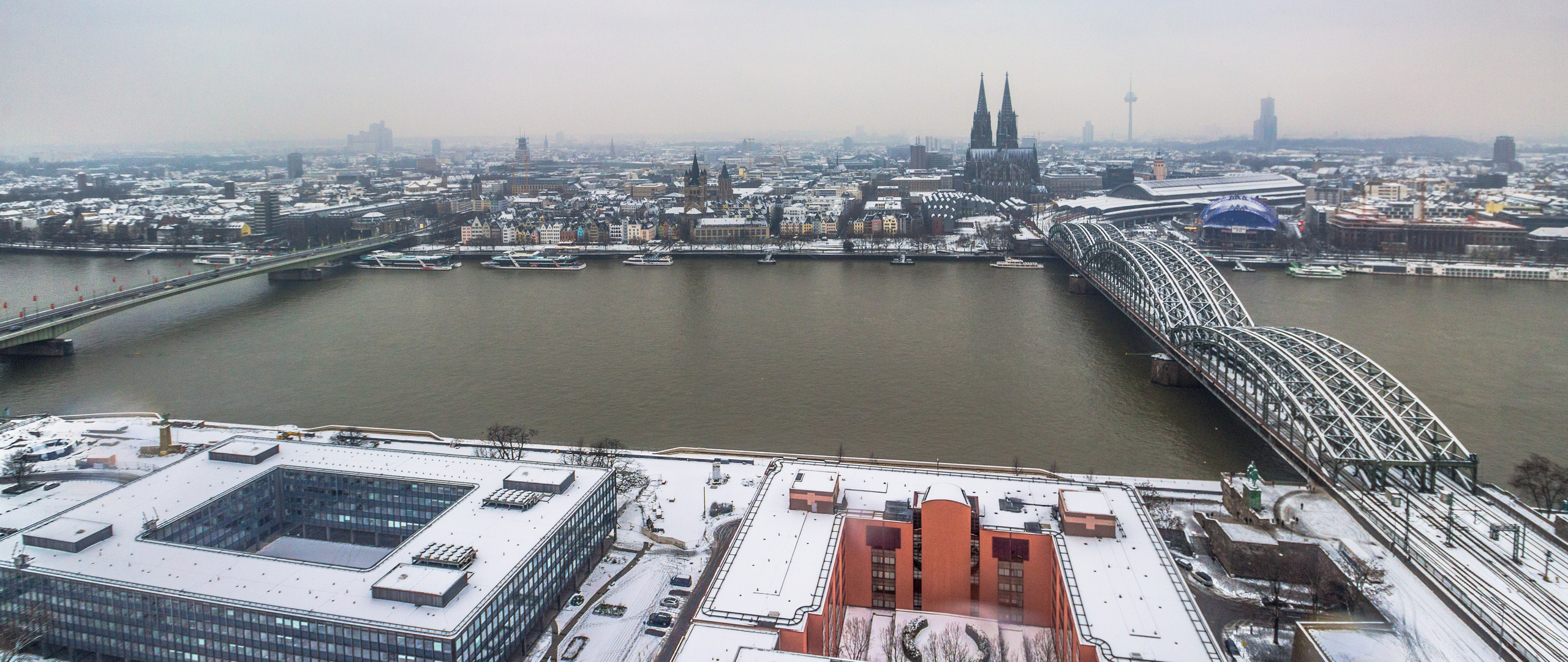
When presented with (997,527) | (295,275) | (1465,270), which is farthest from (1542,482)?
(295,275)

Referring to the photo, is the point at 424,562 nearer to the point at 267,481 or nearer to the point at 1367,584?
the point at 267,481

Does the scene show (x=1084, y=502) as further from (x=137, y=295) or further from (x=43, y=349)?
(x=137, y=295)

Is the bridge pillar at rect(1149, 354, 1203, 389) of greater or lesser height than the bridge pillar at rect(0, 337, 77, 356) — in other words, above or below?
below

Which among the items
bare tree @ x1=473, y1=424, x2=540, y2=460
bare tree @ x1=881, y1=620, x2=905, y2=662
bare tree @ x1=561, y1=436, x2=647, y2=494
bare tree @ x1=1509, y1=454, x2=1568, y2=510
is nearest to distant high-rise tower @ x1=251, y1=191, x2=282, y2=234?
bare tree @ x1=473, y1=424, x2=540, y2=460

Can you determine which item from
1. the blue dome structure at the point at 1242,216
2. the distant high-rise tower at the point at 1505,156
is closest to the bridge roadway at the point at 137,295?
the blue dome structure at the point at 1242,216

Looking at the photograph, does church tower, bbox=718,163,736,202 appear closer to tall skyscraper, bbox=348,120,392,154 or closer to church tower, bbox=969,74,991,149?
church tower, bbox=969,74,991,149

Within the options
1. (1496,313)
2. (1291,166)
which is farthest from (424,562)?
(1291,166)

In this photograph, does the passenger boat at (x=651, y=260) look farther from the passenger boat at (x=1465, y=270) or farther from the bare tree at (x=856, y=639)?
the bare tree at (x=856, y=639)
